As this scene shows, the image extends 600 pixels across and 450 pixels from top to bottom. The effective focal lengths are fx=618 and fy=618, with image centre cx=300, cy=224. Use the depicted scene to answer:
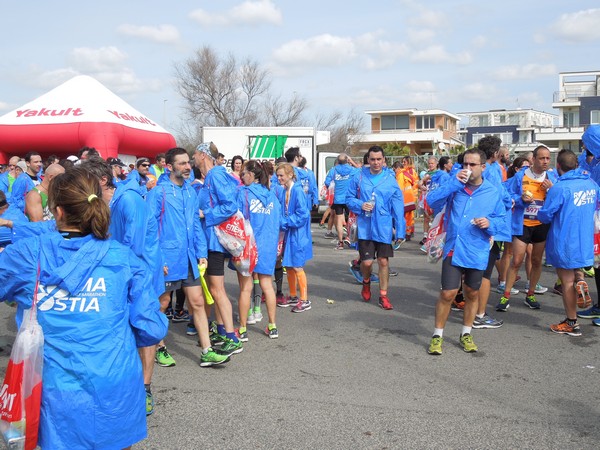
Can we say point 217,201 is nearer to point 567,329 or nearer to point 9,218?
point 9,218

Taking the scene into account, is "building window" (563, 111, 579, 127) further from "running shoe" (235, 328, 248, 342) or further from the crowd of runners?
"running shoe" (235, 328, 248, 342)

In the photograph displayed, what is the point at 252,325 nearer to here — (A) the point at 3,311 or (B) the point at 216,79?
(A) the point at 3,311

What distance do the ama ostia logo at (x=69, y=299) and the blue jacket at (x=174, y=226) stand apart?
265 cm

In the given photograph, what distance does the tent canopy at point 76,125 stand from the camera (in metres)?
16.1

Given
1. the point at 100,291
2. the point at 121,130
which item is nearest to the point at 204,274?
the point at 100,291

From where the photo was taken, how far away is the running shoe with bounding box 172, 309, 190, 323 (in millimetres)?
7531

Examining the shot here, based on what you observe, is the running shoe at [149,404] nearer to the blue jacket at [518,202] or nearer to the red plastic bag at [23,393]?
the red plastic bag at [23,393]

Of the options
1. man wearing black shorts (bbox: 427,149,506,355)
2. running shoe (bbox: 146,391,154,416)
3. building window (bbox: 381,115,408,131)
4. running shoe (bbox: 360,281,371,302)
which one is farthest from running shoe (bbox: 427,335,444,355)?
building window (bbox: 381,115,408,131)

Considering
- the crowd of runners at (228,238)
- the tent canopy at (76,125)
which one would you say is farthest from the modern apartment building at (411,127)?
the crowd of runners at (228,238)

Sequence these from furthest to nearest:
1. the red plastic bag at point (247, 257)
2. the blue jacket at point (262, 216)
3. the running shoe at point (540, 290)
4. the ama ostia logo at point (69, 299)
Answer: the running shoe at point (540, 290), the blue jacket at point (262, 216), the red plastic bag at point (247, 257), the ama ostia logo at point (69, 299)

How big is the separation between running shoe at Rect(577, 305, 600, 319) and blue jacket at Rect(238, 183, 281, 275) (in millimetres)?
3792

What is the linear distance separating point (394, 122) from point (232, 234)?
2679 inches

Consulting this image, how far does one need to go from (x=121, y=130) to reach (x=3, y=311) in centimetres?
910

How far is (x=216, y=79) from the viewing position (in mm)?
44844
